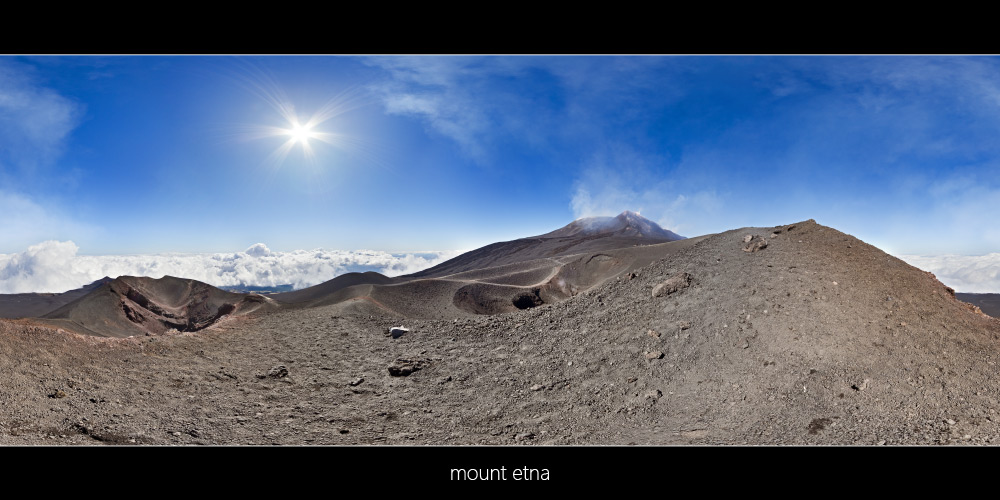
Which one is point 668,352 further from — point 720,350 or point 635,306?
point 635,306

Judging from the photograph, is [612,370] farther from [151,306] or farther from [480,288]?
[151,306]

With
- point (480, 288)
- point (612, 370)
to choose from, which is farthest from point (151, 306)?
point (612, 370)

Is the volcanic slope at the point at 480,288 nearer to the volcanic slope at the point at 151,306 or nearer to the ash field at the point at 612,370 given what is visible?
the volcanic slope at the point at 151,306

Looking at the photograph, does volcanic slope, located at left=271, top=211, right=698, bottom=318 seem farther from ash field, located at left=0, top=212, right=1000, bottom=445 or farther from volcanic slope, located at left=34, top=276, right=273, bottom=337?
ash field, located at left=0, top=212, right=1000, bottom=445

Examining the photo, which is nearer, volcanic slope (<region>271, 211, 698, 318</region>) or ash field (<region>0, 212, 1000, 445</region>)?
ash field (<region>0, 212, 1000, 445</region>)

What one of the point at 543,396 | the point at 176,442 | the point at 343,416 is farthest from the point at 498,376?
the point at 176,442

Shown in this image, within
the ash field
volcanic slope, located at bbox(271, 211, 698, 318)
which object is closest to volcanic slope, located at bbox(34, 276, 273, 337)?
volcanic slope, located at bbox(271, 211, 698, 318)
